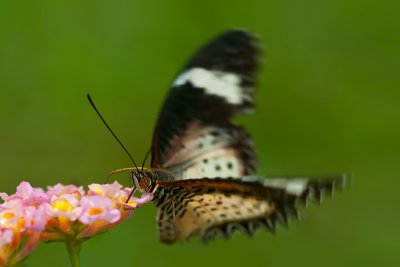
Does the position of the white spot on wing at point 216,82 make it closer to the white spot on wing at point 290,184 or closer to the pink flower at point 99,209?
the white spot on wing at point 290,184

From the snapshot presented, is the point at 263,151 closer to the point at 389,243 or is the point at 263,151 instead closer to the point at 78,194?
the point at 389,243

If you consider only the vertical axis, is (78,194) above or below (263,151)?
above

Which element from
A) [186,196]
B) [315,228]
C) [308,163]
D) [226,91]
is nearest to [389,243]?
[315,228]

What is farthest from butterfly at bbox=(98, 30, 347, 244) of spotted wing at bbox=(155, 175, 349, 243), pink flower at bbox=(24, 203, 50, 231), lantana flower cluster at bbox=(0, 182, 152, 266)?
pink flower at bbox=(24, 203, 50, 231)

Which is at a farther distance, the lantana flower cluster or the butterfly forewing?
the butterfly forewing

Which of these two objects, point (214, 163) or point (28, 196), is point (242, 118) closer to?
point (214, 163)

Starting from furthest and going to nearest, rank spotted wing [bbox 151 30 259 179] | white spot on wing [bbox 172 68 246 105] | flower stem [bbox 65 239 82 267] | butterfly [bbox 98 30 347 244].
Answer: white spot on wing [bbox 172 68 246 105] < spotted wing [bbox 151 30 259 179] < butterfly [bbox 98 30 347 244] < flower stem [bbox 65 239 82 267]

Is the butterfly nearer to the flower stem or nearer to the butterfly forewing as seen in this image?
the butterfly forewing
